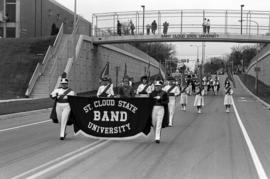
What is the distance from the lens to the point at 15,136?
47.0 feet

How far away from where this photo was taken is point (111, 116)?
44.0 ft

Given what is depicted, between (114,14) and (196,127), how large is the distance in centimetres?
3376

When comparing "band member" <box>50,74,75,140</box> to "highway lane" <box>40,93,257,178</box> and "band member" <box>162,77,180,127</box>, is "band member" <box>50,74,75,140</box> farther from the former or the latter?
"band member" <box>162,77,180,127</box>

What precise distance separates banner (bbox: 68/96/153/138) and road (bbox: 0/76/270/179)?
0.31 meters

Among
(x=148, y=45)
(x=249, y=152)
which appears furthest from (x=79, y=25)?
Result: (x=148, y=45)

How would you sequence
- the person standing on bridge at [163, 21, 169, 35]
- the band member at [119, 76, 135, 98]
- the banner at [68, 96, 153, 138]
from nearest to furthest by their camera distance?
the banner at [68, 96, 153, 138], the band member at [119, 76, 135, 98], the person standing on bridge at [163, 21, 169, 35]

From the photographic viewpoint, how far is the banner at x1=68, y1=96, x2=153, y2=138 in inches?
523

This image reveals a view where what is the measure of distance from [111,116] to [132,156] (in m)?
2.85

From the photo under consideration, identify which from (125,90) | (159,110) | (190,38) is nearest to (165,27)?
(190,38)

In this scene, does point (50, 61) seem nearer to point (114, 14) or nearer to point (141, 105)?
point (114, 14)

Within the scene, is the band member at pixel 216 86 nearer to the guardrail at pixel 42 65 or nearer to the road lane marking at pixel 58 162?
the guardrail at pixel 42 65

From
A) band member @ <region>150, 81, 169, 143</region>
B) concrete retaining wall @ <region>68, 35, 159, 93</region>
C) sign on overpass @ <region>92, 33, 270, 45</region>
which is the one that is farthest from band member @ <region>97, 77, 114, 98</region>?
sign on overpass @ <region>92, 33, 270, 45</region>

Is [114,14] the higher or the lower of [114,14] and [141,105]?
the higher

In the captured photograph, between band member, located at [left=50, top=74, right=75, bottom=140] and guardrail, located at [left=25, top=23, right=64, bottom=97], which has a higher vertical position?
guardrail, located at [left=25, top=23, right=64, bottom=97]
